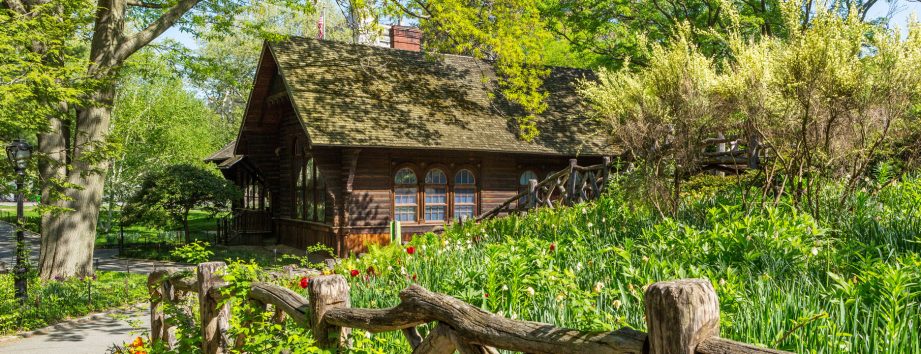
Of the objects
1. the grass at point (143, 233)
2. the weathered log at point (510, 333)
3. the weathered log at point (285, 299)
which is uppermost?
the weathered log at point (510, 333)

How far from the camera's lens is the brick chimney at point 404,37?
1016 inches

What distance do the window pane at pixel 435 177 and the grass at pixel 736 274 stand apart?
10.1 m

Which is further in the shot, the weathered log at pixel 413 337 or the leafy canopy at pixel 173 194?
the leafy canopy at pixel 173 194

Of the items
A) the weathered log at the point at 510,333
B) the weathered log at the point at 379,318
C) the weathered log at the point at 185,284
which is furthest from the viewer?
the weathered log at the point at 185,284

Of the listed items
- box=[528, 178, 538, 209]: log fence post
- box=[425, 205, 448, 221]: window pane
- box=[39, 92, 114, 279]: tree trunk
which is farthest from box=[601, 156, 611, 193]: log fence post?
box=[39, 92, 114, 279]: tree trunk

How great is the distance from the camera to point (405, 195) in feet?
64.7

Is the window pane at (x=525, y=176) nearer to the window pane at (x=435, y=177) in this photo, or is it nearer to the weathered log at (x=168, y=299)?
the window pane at (x=435, y=177)

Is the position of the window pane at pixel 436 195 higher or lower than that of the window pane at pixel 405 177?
lower

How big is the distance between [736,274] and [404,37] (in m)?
21.4

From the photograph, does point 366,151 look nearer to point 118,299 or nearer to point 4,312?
point 118,299

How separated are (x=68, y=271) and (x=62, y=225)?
999 mm

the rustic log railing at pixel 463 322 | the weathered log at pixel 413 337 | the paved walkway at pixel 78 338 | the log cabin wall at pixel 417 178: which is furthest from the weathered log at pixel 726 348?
the log cabin wall at pixel 417 178

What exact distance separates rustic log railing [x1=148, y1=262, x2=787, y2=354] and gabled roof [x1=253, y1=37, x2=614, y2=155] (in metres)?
11.1

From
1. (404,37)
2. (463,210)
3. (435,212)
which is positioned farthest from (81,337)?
(404,37)
